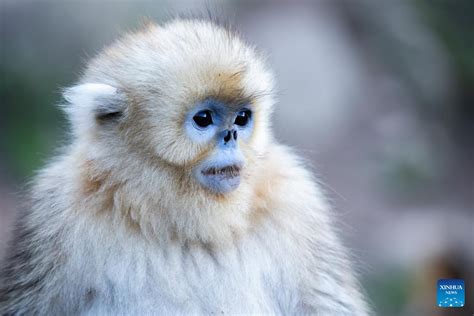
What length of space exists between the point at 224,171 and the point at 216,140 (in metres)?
0.14

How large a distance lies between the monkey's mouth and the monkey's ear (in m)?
0.50

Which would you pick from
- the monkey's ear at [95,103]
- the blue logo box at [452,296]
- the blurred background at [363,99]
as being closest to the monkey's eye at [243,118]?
the monkey's ear at [95,103]

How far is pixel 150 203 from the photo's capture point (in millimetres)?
3986

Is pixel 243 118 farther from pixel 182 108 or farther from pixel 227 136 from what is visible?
pixel 182 108

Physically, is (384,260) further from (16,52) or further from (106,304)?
(106,304)

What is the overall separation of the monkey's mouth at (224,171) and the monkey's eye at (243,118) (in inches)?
10.1

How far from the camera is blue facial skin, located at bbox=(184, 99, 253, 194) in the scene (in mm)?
3891

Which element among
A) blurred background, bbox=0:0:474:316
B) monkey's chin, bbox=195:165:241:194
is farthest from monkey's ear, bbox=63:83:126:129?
blurred background, bbox=0:0:474:316

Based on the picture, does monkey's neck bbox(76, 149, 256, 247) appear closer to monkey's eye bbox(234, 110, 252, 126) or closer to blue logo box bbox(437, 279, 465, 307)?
monkey's eye bbox(234, 110, 252, 126)

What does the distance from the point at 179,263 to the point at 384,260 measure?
4736 millimetres

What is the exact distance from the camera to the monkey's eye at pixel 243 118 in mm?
4051

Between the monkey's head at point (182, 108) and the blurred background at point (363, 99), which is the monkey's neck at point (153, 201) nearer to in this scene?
the monkey's head at point (182, 108)

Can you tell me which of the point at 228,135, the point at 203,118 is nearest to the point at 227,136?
the point at 228,135

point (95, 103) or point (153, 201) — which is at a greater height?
point (95, 103)
